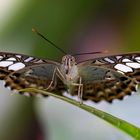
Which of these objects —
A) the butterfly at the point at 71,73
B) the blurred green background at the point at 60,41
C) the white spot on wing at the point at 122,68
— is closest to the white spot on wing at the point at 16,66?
the butterfly at the point at 71,73

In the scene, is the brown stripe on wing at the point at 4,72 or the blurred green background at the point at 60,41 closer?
the brown stripe on wing at the point at 4,72

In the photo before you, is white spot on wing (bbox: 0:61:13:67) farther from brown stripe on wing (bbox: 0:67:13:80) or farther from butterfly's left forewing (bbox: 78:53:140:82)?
butterfly's left forewing (bbox: 78:53:140:82)

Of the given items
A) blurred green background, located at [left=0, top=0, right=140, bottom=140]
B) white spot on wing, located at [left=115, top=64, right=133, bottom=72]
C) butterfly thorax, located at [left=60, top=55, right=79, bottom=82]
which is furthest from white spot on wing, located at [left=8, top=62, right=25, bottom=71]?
blurred green background, located at [left=0, top=0, right=140, bottom=140]

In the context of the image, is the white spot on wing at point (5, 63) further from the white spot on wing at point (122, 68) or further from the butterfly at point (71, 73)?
the white spot on wing at point (122, 68)

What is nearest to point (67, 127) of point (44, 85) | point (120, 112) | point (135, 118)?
point (120, 112)

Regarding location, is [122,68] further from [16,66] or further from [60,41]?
[60,41]

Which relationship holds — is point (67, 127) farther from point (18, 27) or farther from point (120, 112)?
point (18, 27)

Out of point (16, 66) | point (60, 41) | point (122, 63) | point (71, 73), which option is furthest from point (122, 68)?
point (60, 41)
